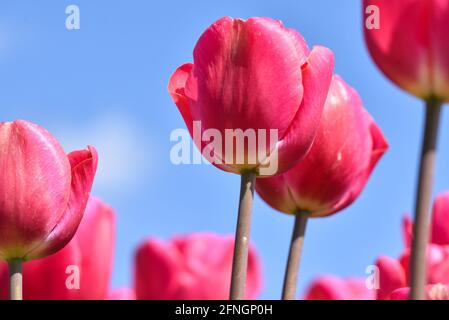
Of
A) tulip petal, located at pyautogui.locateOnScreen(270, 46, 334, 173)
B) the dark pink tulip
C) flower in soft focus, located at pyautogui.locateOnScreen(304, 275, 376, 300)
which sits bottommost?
flower in soft focus, located at pyautogui.locateOnScreen(304, 275, 376, 300)

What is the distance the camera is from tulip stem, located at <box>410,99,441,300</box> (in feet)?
1.51

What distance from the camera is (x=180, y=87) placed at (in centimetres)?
72

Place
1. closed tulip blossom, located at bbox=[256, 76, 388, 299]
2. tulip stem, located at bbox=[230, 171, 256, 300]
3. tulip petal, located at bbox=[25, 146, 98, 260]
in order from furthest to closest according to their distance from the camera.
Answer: closed tulip blossom, located at bbox=[256, 76, 388, 299] < tulip petal, located at bbox=[25, 146, 98, 260] < tulip stem, located at bbox=[230, 171, 256, 300]

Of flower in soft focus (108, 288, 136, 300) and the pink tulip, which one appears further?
flower in soft focus (108, 288, 136, 300)

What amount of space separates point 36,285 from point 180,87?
0.75ft

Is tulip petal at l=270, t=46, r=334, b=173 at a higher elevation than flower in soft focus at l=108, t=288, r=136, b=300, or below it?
higher

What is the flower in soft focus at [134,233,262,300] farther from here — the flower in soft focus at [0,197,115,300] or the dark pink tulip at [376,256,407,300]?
the dark pink tulip at [376,256,407,300]

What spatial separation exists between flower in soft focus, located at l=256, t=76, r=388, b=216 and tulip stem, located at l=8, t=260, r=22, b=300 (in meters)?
0.25

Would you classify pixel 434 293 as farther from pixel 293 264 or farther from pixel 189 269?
pixel 189 269

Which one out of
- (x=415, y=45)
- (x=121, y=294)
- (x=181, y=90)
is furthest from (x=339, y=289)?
(x=415, y=45)

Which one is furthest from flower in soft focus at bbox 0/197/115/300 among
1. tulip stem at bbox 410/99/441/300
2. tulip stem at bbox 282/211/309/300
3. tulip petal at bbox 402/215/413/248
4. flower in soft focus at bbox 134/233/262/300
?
tulip stem at bbox 410/99/441/300

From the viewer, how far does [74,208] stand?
0.69m

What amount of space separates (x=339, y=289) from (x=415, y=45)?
54cm
